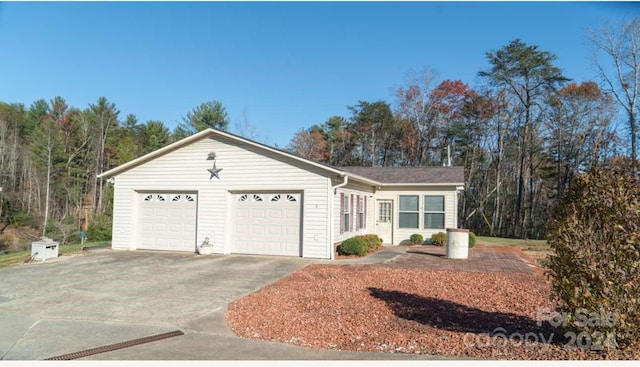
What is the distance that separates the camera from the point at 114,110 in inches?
1570

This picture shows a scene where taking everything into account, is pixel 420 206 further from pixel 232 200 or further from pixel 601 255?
pixel 601 255

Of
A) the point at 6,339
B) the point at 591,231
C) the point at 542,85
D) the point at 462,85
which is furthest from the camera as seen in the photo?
the point at 462,85

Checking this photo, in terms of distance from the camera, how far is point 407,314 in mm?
6379

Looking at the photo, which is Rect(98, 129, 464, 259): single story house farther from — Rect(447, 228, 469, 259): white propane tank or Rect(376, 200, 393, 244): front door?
Rect(447, 228, 469, 259): white propane tank

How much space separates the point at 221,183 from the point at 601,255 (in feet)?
37.1

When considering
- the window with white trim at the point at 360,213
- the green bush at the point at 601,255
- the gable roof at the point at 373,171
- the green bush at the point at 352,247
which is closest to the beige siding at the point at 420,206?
the gable roof at the point at 373,171

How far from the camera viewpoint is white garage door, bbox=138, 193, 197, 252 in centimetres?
1420

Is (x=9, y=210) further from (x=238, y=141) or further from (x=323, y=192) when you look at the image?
(x=323, y=192)

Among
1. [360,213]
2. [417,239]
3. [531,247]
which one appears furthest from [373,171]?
[531,247]

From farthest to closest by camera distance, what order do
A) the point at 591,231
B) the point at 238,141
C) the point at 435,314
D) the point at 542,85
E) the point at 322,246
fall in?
the point at 542,85 < the point at 238,141 < the point at 322,246 < the point at 435,314 < the point at 591,231

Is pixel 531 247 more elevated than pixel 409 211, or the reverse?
pixel 409 211

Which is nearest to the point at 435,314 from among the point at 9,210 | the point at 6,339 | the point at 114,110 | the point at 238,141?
the point at 6,339

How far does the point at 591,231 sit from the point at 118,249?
47.5ft

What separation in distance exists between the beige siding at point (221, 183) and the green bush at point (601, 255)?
8362 millimetres
